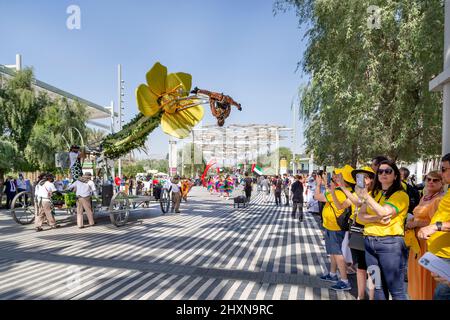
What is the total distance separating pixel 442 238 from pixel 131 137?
9118 mm

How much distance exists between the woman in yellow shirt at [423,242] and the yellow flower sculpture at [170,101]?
701cm

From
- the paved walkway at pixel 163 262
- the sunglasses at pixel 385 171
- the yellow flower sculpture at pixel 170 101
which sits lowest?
the paved walkway at pixel 163 262

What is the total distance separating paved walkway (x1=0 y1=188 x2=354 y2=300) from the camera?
15.3 feet

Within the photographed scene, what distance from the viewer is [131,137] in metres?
10.5

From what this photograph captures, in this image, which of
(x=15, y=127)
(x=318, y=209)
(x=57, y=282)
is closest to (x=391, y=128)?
(x=318, y=209)

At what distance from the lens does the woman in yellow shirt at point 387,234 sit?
3.19m

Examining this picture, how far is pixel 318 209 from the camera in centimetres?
977

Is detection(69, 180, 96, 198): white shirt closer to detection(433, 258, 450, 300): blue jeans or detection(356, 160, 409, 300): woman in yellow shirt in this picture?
detection(356, 160, 409, 300): woman in yellow shirt

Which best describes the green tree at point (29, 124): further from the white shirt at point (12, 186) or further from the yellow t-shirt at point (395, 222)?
the yellow t-shirt at point (395, 222)

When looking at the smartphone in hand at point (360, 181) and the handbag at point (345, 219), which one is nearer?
the smartphone in hand at point (360, 181)

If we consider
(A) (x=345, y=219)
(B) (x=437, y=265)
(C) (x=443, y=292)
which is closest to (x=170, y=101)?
(A) (x=345, y=219)

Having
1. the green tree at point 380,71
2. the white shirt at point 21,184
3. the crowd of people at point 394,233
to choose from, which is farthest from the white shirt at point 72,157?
the crowd of people at point 394,233

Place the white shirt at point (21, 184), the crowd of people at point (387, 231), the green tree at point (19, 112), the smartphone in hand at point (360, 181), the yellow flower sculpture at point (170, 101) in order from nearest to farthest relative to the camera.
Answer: the crowd of people at point (387, 231), the smartphone in hand at point (360, 181), the yellow flower sculpture at point (170, 101), the white shirt at point (21, 184), the green tree at point (19, 112)

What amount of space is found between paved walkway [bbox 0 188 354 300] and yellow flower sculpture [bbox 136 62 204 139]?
10.1 feet
